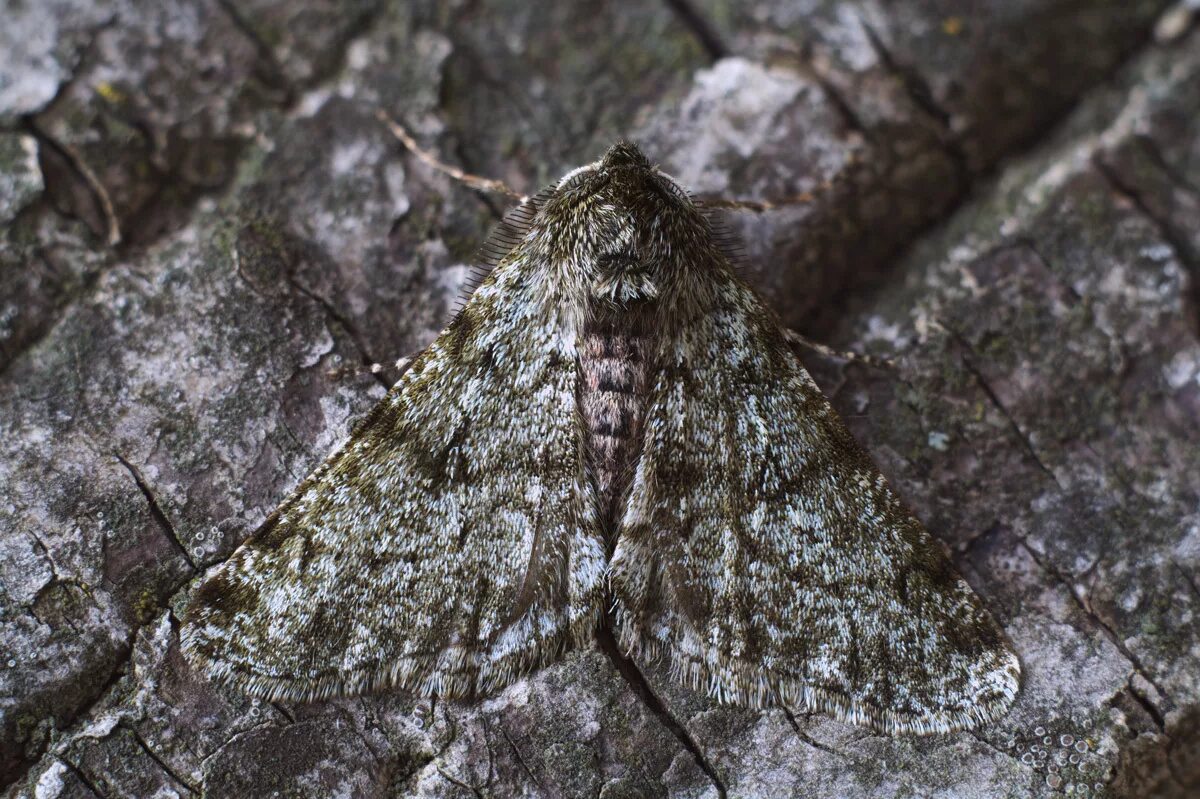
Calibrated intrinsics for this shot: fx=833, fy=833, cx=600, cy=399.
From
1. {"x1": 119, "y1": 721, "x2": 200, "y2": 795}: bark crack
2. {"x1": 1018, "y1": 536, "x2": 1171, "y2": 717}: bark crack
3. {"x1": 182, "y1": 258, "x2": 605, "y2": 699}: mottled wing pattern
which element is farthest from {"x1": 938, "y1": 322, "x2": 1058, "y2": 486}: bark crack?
{"x1": 119, "y1": 721, "x2": 200, "y2": 795}: bark crack

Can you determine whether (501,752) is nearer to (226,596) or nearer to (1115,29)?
(226,596)

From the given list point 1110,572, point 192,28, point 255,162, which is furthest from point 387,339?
point 1110,572

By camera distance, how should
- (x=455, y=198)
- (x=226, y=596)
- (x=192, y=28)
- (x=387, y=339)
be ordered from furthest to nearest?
(x=192, y=28) < (x=455, y=198) < (x=387, y=339) < (x=226, y=596)

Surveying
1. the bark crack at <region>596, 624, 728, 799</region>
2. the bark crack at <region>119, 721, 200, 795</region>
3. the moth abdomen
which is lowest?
the bark crack at <region>596, 624, 728, 799</region>

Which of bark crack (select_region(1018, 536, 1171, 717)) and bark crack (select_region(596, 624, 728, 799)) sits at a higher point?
bark crack (select_region(596, 624, 728, 799))

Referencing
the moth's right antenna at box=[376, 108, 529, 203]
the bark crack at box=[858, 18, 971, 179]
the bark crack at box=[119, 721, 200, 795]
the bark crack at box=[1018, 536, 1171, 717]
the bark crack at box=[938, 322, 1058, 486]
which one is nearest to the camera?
the bark crack at box=[119, 721, 200, 795]

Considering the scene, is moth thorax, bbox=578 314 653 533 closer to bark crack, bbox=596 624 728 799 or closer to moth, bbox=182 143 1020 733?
moth, bbox=182 143 1020 733

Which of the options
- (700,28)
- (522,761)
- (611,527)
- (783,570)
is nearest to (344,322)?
(611,527)
